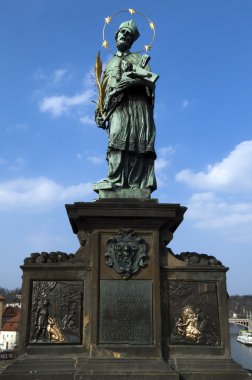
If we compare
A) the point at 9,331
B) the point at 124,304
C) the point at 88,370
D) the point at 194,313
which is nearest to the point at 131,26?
the point at 124,304

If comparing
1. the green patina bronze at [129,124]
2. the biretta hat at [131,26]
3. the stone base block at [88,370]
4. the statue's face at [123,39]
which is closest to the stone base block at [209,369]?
the stone base block at [88,370]

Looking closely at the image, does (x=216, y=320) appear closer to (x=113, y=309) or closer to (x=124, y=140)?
(x=113, y=309)

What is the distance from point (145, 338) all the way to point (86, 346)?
3.83ft

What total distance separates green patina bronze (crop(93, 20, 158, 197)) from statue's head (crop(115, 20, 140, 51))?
18.6 inches

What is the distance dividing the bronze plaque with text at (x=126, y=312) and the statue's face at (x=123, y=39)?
602cm

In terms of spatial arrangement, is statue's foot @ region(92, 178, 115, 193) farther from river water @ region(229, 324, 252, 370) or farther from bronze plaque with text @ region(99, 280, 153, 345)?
river water @ region(229, 324, 252, 370)

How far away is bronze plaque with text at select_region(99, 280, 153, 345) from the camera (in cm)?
858

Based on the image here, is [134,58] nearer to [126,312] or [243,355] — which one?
[126,312]

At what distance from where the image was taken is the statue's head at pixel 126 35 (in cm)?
1126

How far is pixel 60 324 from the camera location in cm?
880

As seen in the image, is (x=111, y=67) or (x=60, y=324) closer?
(x=60, y=324)

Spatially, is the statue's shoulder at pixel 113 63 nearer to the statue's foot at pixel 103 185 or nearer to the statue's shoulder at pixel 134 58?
the statue's shoulder at pixel 134 58

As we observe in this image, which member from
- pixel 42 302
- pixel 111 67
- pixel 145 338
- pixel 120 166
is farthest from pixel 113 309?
pixel 111 67

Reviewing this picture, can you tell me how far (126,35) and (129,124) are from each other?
249 cm
